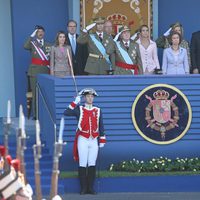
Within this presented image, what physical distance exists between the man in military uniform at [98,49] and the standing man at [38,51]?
845 mm

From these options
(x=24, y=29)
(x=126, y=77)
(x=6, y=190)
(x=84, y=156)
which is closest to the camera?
(x=6, y=190)

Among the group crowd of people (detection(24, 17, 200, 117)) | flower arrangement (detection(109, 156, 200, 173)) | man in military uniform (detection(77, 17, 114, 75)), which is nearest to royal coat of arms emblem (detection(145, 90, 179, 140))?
flower arrangement (detection(109, 156, 200, 173))

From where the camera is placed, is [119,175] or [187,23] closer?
[119,175]

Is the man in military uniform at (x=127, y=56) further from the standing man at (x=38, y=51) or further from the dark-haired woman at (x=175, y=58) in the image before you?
the standing man at (x=38, y=51)

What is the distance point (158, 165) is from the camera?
12.1m

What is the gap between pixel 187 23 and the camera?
14.8 meters

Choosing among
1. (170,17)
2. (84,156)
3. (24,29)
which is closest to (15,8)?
(24,29)

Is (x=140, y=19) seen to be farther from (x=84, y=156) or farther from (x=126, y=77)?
(x=84, y=156)

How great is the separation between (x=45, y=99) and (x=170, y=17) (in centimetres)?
357

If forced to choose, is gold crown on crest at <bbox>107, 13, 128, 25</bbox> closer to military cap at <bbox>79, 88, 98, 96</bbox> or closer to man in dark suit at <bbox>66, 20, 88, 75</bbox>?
man in dark suit at <bbox>66, 20, 88, 75</bbox>

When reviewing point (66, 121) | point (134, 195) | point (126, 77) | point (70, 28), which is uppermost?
point (70, 28)

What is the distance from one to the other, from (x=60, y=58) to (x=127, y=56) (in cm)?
121

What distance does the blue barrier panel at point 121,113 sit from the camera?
40.1 ft

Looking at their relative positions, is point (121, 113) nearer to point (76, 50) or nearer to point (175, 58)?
point (175, 58)
